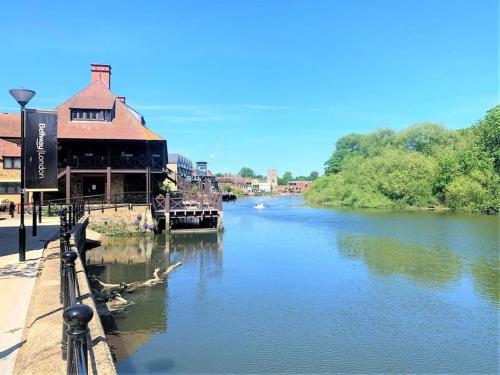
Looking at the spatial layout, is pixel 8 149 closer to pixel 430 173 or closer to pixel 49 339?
pixel 49 339

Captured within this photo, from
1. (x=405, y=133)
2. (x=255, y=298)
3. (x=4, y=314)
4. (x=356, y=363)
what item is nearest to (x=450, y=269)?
(x=255, y=298)

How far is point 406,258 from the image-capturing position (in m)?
19.4

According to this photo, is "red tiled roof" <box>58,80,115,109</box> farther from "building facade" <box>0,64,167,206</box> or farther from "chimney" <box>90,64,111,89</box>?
"chimney" <box>90,64,111,89</box>

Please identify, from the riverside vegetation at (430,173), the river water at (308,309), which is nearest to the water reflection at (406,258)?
the river water at (308,309)

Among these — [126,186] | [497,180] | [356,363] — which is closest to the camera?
[356,363]

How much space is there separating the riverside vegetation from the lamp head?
155 feet

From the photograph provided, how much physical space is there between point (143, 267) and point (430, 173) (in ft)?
148

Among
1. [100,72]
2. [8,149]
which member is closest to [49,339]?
[8,149]

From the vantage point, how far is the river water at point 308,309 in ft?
28.6

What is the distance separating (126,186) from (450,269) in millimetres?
20876

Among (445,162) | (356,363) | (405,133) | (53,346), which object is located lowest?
(356,363)

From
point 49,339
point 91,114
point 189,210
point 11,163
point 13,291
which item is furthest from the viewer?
point 91,114

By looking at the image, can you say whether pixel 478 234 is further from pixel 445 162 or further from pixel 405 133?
pixel 405 133

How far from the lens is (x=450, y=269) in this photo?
1716cm
